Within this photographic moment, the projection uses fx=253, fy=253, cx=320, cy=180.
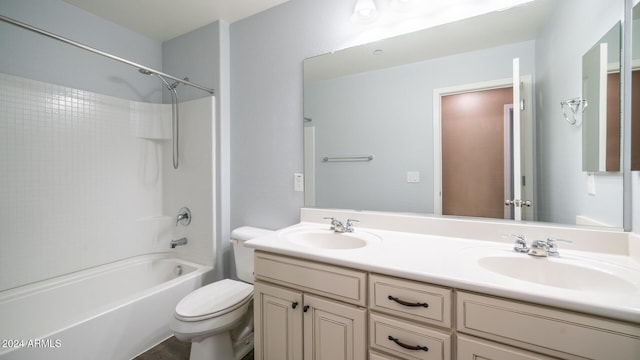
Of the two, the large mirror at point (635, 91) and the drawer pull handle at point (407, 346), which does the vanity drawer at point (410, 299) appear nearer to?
the drawer pull handle at point (407, 346)

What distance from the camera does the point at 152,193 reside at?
235cm

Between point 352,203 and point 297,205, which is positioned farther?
point 297,205

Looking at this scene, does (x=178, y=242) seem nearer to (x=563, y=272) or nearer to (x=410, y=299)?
(x=410, y=299)

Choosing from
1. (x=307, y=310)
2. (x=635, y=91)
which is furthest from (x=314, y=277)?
(x=635, y=91)

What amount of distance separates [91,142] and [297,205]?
1.70 meters

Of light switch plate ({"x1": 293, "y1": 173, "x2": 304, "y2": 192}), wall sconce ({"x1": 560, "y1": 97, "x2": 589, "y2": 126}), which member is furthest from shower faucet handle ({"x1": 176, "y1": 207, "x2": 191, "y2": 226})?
wall sconce ({"x1": 560, "y1": 97, "x2": 589, "y2": 126})

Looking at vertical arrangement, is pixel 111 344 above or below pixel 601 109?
below

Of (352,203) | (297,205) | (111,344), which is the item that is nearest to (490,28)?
(352,203)

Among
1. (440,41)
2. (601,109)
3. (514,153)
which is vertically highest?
(440,41)

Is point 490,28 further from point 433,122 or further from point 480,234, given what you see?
point 480,234

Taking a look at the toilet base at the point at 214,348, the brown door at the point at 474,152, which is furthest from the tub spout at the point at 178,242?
the brown door at the point at 474,152

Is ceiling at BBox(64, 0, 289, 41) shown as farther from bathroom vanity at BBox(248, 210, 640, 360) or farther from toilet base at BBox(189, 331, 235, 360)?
toilet base at BBox(189, 331, 235, 360)

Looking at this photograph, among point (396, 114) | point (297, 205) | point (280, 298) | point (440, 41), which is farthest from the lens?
point (297, 205)

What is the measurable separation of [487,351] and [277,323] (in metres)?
0.83
